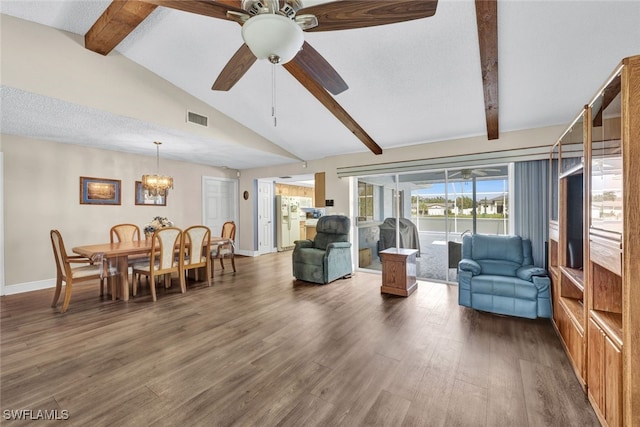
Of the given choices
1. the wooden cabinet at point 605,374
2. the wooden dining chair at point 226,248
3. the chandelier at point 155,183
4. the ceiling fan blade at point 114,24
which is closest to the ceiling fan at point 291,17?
the ceiling fan blade at point 114,24

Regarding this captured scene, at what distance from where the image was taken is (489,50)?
237 cm

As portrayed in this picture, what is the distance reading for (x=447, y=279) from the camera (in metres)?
4.37

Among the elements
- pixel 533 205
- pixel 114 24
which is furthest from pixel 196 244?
pixel 533 205

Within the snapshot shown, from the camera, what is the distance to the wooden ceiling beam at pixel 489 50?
2025 mm

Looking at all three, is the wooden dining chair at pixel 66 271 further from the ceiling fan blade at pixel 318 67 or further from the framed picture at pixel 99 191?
the ceiling fan blade at pixel 318 67

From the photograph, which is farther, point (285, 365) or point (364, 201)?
point (364, 201)

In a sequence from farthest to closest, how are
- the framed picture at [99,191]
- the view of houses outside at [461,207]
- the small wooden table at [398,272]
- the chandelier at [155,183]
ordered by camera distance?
the framed picture at [99,191] < the chandelier at [155,183] < the view of houses outside at [461,207] < the small wooden table at [398,272]

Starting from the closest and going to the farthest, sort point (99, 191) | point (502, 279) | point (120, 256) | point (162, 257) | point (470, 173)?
point (502, 279), point (120, 256), point (162, 257), point (470, 173), point (99, 191)

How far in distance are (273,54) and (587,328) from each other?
2.62 m

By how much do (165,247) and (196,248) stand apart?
1.53ft

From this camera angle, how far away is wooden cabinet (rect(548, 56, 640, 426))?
1271 millimetres

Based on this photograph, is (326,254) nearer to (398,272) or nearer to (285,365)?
(398,272)

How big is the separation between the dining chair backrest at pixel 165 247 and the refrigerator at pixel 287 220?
3951mm

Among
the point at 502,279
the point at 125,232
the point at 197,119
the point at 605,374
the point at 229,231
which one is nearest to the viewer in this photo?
the point at 605,374
